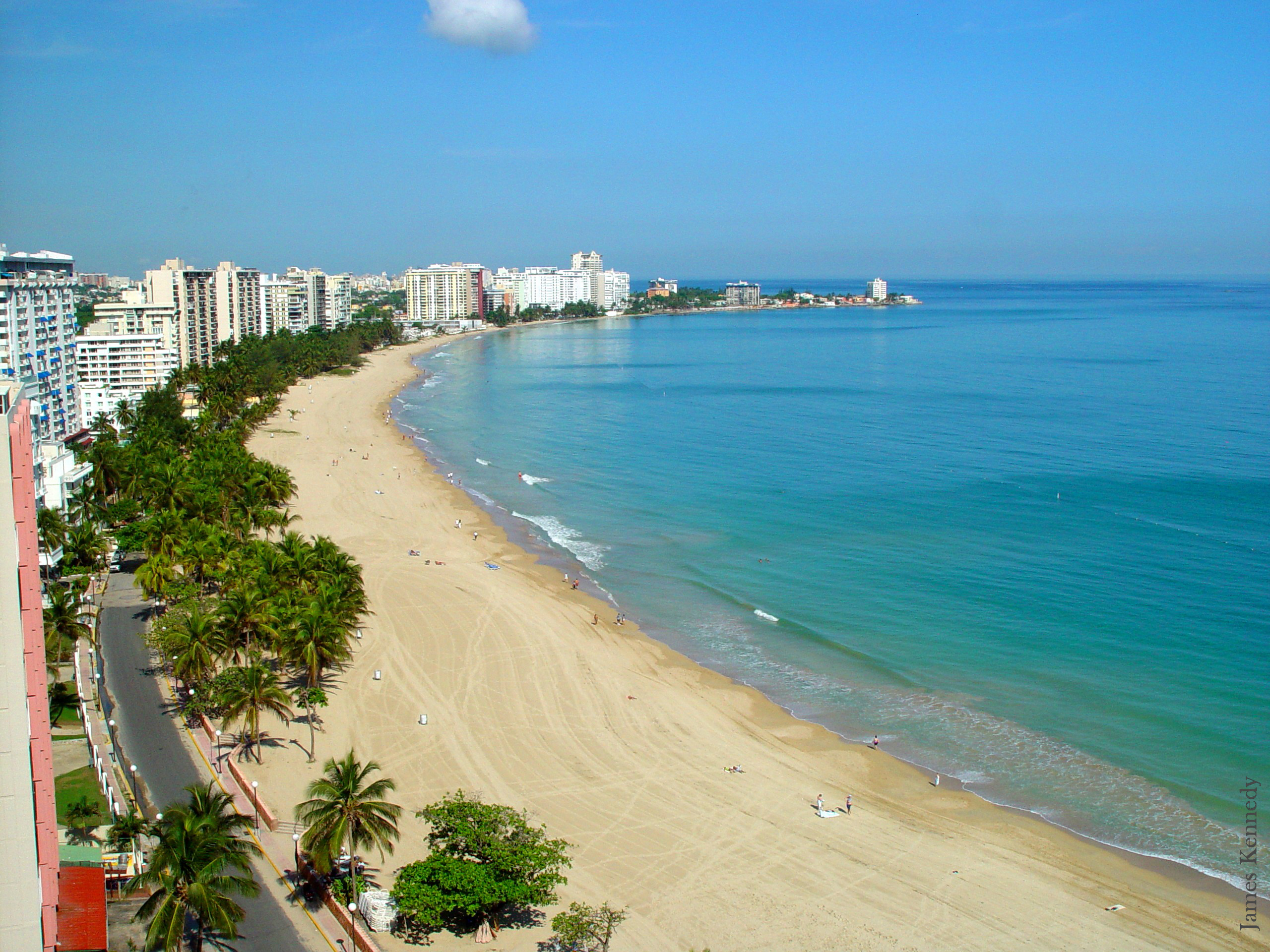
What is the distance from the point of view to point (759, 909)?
20.0 m

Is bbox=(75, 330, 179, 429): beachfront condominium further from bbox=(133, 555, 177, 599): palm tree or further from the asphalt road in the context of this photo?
the asphalt road

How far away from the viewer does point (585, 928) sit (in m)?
17.2

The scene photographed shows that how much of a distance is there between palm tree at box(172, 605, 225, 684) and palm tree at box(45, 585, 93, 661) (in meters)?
2.97

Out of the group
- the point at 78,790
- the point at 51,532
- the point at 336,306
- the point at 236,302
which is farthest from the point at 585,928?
the point at 336,306

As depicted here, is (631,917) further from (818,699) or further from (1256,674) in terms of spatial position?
(1256,674)

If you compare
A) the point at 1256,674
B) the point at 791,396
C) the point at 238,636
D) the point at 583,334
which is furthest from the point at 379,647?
the point at 583,334

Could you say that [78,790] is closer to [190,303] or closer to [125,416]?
[125,416]

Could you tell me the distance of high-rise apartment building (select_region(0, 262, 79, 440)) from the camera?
179 feet

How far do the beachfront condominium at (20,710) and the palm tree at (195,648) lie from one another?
13892 millimetres

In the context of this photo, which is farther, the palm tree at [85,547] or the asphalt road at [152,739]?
the palm tree at [85,547]

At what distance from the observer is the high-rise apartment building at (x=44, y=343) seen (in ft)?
179

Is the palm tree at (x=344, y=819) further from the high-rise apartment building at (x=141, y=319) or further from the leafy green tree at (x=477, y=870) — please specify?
the high-rise apartment building at (x=141, y=319)

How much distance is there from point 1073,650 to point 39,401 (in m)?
52.9

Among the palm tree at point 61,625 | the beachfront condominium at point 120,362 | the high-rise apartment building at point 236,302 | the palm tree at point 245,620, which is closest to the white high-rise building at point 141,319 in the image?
the beachfront condominium at point 120,362
